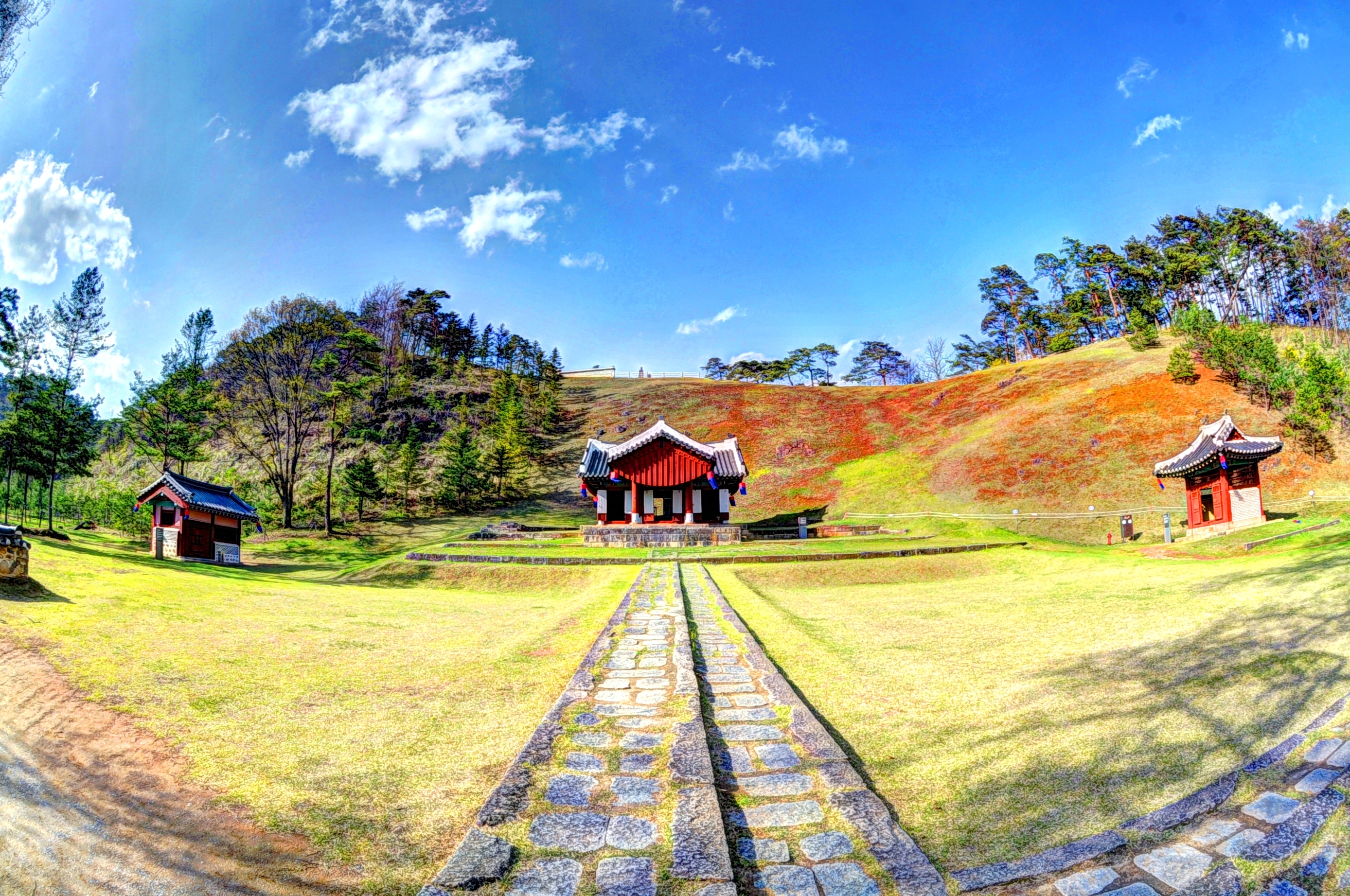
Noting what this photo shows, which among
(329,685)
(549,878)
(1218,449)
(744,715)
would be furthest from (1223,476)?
(329,685)

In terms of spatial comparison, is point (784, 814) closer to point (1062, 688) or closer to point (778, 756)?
point (778, 756)

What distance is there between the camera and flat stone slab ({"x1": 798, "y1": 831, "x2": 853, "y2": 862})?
317 centimetres

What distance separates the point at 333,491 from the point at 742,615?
3974 centimetres

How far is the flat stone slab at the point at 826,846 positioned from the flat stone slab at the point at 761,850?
0.36 feet

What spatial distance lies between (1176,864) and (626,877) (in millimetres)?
2666

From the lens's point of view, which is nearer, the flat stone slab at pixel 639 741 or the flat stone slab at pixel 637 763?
the flat stone slab at pixel 637 763

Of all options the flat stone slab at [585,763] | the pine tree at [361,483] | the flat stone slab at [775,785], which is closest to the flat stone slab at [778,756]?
the flat stone slab at [775,785]

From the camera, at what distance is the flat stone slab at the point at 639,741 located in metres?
4.42

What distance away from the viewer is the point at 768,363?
9012cm

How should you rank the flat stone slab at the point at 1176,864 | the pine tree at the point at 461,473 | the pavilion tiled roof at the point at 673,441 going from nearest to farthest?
the flat stone slab at the point at 1176,864
the pavilion tiled roof at the point at 673,441
the pine tree at the point at 461,473

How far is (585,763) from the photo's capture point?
13.6 ft

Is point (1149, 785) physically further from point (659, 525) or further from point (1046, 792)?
point (659, 525)

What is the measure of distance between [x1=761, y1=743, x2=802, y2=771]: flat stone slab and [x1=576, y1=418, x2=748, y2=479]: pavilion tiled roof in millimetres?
27083

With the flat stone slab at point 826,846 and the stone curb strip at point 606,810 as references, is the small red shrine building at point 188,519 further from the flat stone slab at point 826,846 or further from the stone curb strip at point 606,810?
the flat stone slab at point 826,846
